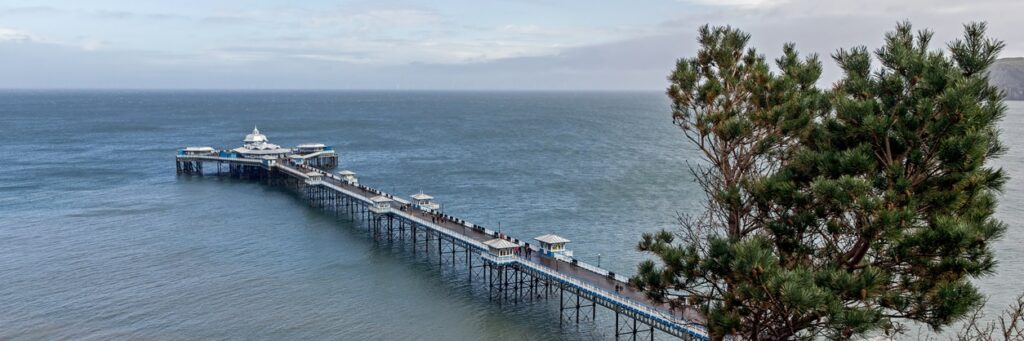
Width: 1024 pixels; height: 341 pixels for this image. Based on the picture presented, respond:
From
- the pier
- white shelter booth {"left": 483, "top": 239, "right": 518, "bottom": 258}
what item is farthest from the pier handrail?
white shelter booth {"left": 483, "top": 239, "right": 518, "bottom": 258}

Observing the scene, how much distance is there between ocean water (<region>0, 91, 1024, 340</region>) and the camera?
43.6 metres

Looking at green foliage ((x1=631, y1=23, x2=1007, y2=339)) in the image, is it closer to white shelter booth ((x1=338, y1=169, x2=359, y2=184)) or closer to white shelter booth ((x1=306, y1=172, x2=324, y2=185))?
white shelter booth ((x1=338, y1=169, x2=359, y2=184))

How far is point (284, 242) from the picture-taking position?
206 feet

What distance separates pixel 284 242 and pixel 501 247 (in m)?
23.6

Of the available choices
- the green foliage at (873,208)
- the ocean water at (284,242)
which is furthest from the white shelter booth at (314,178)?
the green foliage at (873,208)


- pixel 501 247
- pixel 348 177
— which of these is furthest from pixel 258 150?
pixel 501 247

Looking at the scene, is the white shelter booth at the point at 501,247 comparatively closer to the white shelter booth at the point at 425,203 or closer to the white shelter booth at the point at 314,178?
the white shelter booth at the point at 425,203

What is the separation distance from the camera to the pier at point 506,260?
40469 millimetres

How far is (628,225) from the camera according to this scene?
66.3m

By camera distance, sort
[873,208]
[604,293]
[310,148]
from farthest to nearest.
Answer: [310,148] → [604,293] → [873,208]

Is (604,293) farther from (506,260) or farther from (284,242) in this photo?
(284,242)

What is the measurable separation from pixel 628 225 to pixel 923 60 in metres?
54.3

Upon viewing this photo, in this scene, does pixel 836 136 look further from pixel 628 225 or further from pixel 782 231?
pixel 628 225

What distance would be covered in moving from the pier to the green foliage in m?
5.12
